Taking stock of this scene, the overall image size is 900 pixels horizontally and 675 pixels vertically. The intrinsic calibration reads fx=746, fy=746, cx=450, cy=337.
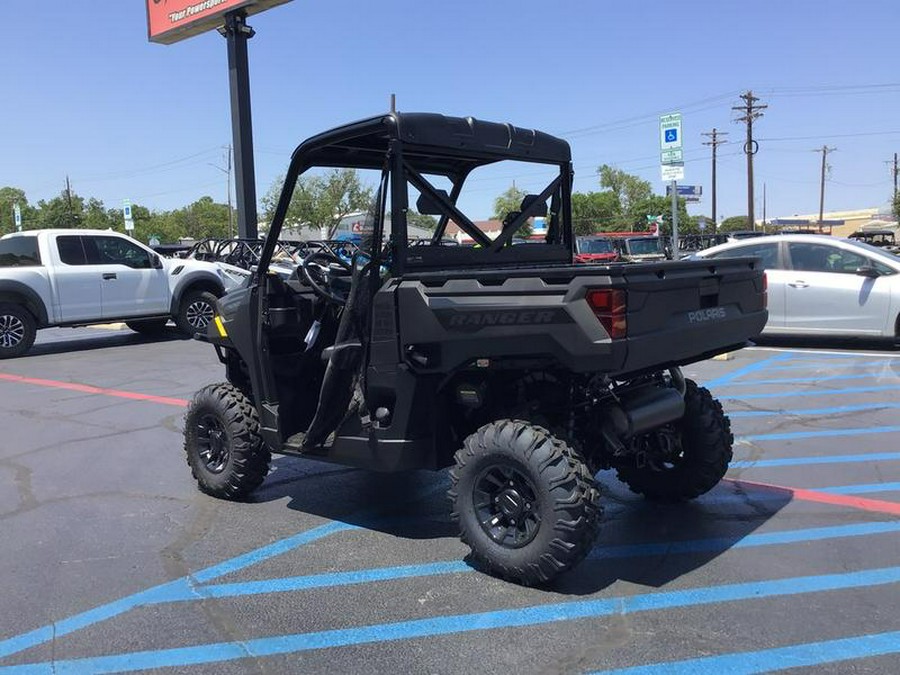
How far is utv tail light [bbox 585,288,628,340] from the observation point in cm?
330

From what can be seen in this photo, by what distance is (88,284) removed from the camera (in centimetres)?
1286

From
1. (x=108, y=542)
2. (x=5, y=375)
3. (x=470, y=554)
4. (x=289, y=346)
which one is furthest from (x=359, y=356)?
(x=5, y=375)

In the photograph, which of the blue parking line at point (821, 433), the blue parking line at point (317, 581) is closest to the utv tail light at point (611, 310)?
the blue parking line at point (317, 581)

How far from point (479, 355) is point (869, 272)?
349 inches

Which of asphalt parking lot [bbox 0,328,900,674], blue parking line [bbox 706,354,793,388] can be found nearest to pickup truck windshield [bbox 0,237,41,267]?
asphalt parking lot [bbox 0,328,900,674]

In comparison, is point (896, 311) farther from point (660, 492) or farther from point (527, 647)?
point (527, 647)

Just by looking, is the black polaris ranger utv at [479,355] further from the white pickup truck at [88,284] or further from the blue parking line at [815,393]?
the white pickup truck at [88,284]

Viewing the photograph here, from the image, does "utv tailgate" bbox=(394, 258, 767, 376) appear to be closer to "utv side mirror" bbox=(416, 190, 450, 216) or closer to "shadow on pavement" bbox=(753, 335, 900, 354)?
"utv side mirror" bbox=(416, 190, 450, 216)

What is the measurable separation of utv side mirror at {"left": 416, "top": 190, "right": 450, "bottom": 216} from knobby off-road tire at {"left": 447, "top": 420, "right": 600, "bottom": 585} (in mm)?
1364

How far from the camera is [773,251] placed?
11.3 metres

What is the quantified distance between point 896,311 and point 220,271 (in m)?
11.5

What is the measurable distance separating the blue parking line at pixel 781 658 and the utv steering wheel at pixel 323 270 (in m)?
2.56

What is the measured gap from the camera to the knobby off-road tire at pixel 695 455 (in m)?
4.54

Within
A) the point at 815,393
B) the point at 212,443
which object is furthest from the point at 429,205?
the point at 815,393
